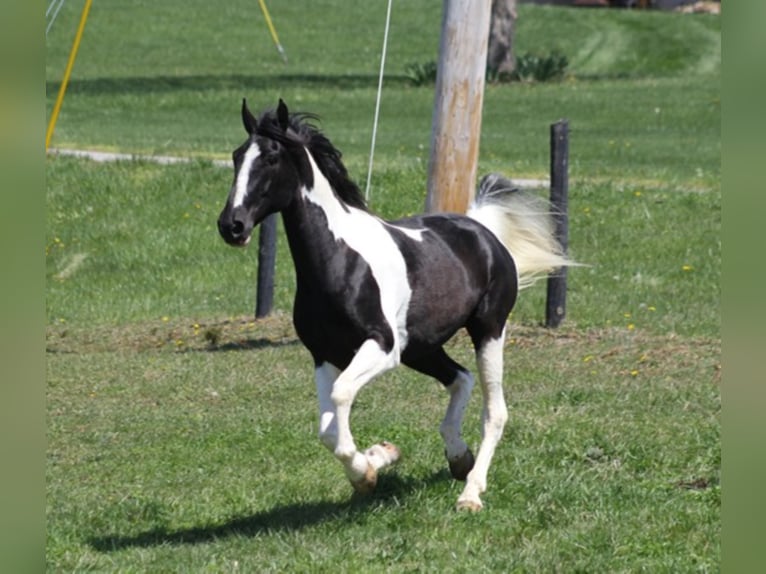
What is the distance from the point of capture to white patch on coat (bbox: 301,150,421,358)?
6.52 metres

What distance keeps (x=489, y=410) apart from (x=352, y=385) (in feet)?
3.85

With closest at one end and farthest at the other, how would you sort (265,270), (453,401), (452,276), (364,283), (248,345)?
(364,283) → (452,276) → (453,401) → (248,345) → (265,270)

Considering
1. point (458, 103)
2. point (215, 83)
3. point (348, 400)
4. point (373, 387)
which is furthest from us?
point (215, 83)

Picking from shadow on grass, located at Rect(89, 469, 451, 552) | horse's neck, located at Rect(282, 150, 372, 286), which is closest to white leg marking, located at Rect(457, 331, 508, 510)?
shadow on grass, located at Rect(89, 469, 451, 552)

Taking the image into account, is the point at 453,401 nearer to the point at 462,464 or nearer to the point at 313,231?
the point at 462,464

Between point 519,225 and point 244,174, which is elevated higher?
point 244,174

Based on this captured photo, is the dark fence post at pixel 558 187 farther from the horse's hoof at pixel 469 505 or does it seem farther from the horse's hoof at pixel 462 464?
the horse's hoof at pixel 469 505

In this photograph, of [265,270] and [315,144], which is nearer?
[315,144]

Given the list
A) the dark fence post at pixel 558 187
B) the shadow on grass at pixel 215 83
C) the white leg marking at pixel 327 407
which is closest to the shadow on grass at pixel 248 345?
the dark fence post at pixel 558 187

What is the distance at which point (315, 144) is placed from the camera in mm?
6609

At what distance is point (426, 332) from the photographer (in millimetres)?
6840

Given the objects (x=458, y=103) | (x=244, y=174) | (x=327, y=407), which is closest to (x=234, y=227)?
(x=244, y=174)

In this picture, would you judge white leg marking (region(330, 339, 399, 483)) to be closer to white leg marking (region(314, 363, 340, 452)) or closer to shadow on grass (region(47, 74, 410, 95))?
white leg marking (region(314, 363, 340, 452))

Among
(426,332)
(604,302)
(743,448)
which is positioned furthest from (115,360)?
(743,448)
